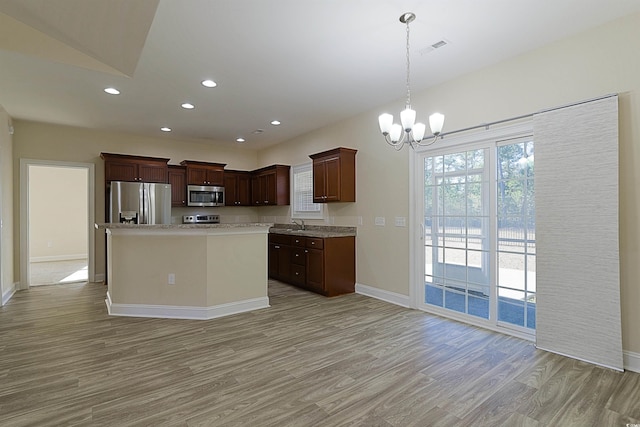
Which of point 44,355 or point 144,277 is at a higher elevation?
point 144,277

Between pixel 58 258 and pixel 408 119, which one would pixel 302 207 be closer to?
pixel 408 119

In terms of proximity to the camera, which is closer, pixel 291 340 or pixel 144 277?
pixel 291 340

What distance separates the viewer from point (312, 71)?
3648mm

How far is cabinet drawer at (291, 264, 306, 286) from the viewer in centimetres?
540

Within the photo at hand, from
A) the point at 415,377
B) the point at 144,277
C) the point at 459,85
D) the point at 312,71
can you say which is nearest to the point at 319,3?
the point at 312,71

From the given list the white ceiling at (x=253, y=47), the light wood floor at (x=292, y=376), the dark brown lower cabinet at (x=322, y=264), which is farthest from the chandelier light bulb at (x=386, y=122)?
the dark brown lower cabinet at (x=322, y=264)

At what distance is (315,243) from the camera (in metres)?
5.10

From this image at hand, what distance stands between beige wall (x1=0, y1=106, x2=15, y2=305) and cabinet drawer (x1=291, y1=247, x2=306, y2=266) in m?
4.13

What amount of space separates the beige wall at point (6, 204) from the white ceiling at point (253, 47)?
484mm

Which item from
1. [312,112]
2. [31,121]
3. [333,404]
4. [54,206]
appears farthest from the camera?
[54,206]

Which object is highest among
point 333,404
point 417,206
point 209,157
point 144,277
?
point 209,157

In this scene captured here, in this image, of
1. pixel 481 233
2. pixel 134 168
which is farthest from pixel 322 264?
pixel 134 168

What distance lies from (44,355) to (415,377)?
10.7ft

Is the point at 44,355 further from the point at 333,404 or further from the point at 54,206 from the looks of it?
the point at 54,206
